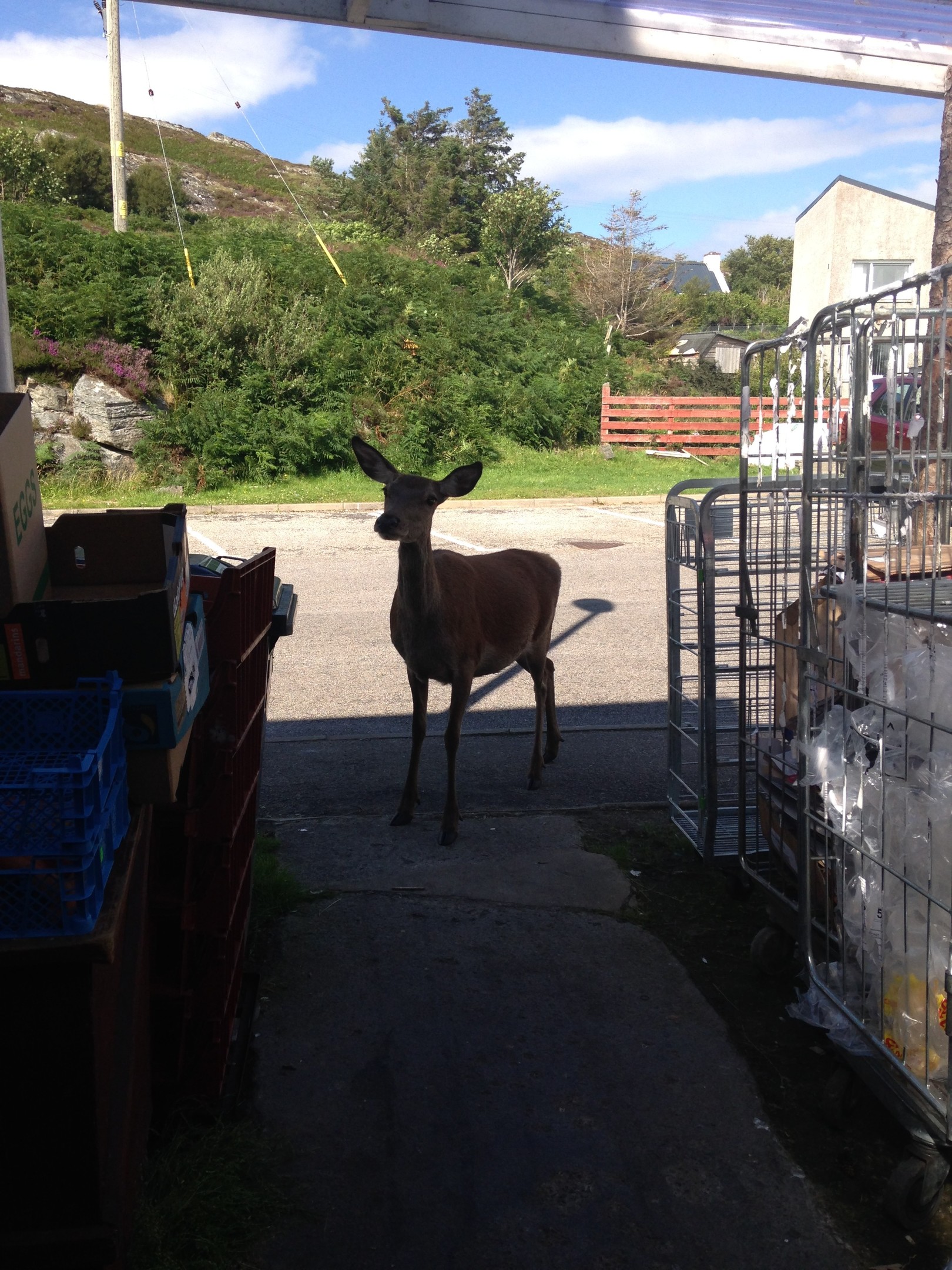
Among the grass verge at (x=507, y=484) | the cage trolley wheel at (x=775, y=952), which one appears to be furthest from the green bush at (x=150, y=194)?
the cage trolley wheel at (x=775, y=952)

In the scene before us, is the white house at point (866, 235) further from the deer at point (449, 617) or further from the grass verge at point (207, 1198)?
the grass verge at point (207, 1198)

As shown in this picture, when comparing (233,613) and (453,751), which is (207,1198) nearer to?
(233,613)

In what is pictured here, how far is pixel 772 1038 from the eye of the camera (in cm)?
339

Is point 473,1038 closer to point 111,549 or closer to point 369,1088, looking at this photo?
point 369,1088

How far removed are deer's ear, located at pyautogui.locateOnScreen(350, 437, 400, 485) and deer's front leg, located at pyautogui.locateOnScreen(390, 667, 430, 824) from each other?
1.08 meters

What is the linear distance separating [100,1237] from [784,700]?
2.71 m

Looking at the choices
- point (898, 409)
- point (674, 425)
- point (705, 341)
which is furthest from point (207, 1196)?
point (705, 341)

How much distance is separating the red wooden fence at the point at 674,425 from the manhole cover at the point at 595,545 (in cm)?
1174

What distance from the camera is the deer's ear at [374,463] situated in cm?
562

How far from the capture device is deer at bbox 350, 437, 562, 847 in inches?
204

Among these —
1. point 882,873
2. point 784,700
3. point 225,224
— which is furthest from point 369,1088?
point 225,224

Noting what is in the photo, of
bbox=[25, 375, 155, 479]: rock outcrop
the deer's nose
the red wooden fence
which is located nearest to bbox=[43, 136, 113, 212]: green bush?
bbox=[25, 375, 155, 479]: rock outcrop

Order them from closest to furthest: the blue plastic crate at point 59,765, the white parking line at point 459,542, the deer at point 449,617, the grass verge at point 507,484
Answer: the blue plastic crate at point 59,765 → the deer at point 449,617 → the white parking line at point 459,542 → the grass verge at point 507,484

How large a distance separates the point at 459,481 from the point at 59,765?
12.2 feet
